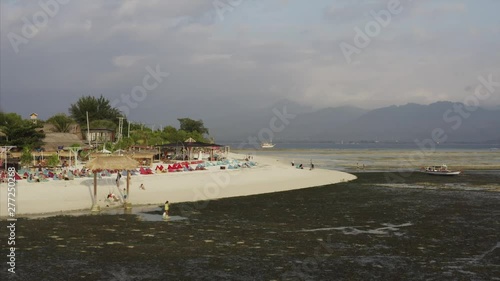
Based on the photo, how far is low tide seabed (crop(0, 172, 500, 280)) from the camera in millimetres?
15516

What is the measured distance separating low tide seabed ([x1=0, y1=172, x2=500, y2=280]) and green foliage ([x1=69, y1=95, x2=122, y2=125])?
84376 millimetres

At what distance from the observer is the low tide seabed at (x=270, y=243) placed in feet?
50.9

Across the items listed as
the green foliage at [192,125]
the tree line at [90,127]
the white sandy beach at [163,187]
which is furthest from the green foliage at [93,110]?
the white sandy beach at [163,187]

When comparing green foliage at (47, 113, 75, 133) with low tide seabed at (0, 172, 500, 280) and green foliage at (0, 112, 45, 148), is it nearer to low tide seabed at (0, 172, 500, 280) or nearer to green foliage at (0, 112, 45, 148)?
green foliage at (0, 112, 45, 148)

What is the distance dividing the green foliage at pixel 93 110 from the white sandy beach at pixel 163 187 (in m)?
64.7

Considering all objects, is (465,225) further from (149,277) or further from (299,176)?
(299,176)

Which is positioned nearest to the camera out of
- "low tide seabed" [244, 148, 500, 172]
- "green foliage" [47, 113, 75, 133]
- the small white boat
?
the small white boat

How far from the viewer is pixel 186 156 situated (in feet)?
231

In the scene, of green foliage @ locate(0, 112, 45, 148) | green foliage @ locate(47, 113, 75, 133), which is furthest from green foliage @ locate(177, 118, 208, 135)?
green foliage @ locate(0, 112, 45, 148)

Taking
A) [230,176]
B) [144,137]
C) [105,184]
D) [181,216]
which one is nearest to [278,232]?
[181,216]

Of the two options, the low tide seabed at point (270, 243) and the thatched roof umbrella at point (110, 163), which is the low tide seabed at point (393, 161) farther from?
the thatched roof umbrella at point (110, 163)

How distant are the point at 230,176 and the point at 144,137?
38.7 m

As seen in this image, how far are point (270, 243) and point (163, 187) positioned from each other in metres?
18.9

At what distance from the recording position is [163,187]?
37.0 meters
